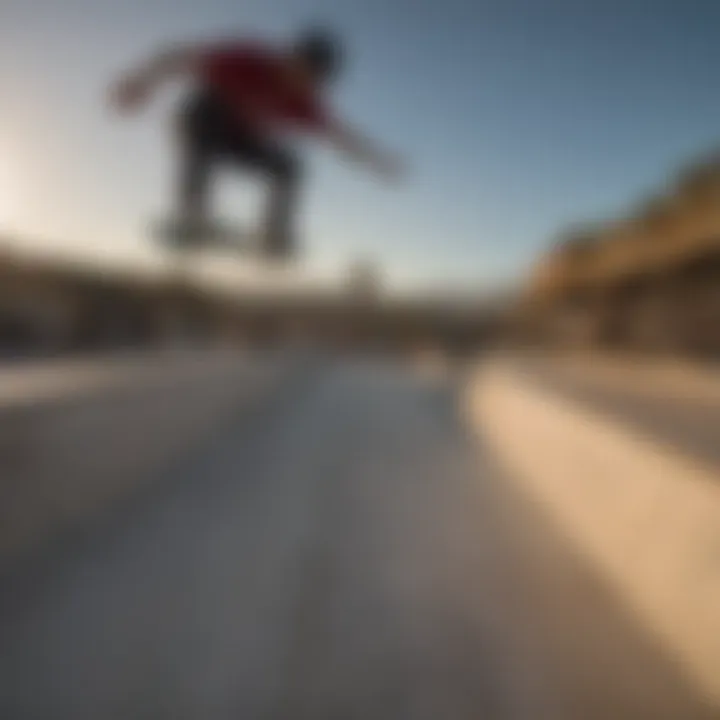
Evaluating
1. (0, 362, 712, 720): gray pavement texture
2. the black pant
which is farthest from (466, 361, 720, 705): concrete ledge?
the black pant

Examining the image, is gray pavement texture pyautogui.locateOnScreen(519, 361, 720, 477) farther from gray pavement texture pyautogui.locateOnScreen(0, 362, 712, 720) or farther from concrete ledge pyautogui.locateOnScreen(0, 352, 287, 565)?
concrete ledge pyautogui.locateOnScreen(0, 352, 287, 565)

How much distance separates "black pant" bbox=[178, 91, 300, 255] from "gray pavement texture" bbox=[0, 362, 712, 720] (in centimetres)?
144

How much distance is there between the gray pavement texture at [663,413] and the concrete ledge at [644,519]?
0.10m

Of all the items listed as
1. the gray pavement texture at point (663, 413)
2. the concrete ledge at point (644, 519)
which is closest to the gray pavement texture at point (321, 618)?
the concrete ledge at point (644, 519)

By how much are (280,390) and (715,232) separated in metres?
4.74

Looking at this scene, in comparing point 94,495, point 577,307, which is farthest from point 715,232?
point 94,495

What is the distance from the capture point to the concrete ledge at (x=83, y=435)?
2643 millimetres

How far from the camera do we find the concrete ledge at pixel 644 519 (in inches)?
76.2

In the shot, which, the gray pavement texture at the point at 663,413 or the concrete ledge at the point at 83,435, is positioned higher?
the gray pavement texture at the point at 663,413

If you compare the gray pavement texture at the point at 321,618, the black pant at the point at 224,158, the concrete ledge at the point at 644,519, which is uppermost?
the black pant at the point at 224,158

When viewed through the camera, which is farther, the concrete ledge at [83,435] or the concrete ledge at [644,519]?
the concrete ledge at [83,435]

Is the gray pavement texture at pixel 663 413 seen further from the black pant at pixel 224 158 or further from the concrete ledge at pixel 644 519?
the black pant at pixel 224 158

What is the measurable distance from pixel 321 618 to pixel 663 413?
2.30 meters

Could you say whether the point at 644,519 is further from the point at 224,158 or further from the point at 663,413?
the point at 224,158
